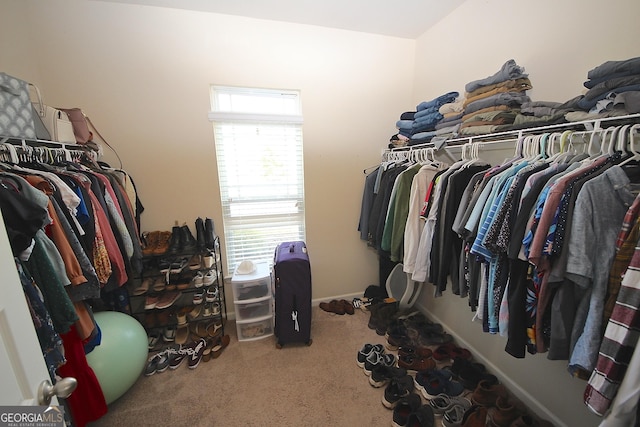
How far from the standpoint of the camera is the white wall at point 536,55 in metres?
1.11

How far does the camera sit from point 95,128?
180cm

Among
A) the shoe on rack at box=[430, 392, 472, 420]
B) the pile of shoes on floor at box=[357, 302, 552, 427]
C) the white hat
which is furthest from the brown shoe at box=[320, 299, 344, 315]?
the shoe on rack at box=[430, 392, 472, 420]

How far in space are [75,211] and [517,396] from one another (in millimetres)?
2738

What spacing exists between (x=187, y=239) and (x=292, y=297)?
98 centimetres

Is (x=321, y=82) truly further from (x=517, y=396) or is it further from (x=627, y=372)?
(x=517, y=396)

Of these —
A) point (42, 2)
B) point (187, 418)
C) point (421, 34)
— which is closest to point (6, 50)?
point (42, 2)

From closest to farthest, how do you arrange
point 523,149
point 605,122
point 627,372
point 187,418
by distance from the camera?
point 627,372 < point 605,122 < point 523,149 < point 187,418

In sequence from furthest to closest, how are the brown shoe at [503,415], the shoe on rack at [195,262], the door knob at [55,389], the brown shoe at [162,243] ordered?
1. the shoe on rack at [195,262]
2. the brown shoe at [162,243]
3. the brown shoe at [503,415]
4. the door knob at [55,389]

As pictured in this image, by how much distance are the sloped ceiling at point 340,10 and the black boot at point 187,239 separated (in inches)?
65.3

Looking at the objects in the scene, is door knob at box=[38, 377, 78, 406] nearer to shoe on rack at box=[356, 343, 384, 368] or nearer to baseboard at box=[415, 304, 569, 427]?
shoe on rack at box=[356, 343, 384, 368]

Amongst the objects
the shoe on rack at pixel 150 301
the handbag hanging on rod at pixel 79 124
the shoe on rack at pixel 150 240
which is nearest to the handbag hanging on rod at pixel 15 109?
the handbag hanging on rod at pixel 79 124

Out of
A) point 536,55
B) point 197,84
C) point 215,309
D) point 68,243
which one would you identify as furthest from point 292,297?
point 536,55

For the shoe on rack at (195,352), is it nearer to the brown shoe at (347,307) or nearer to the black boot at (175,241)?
the black boot at (175,241)

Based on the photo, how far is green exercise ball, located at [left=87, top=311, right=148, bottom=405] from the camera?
1.31 metres
